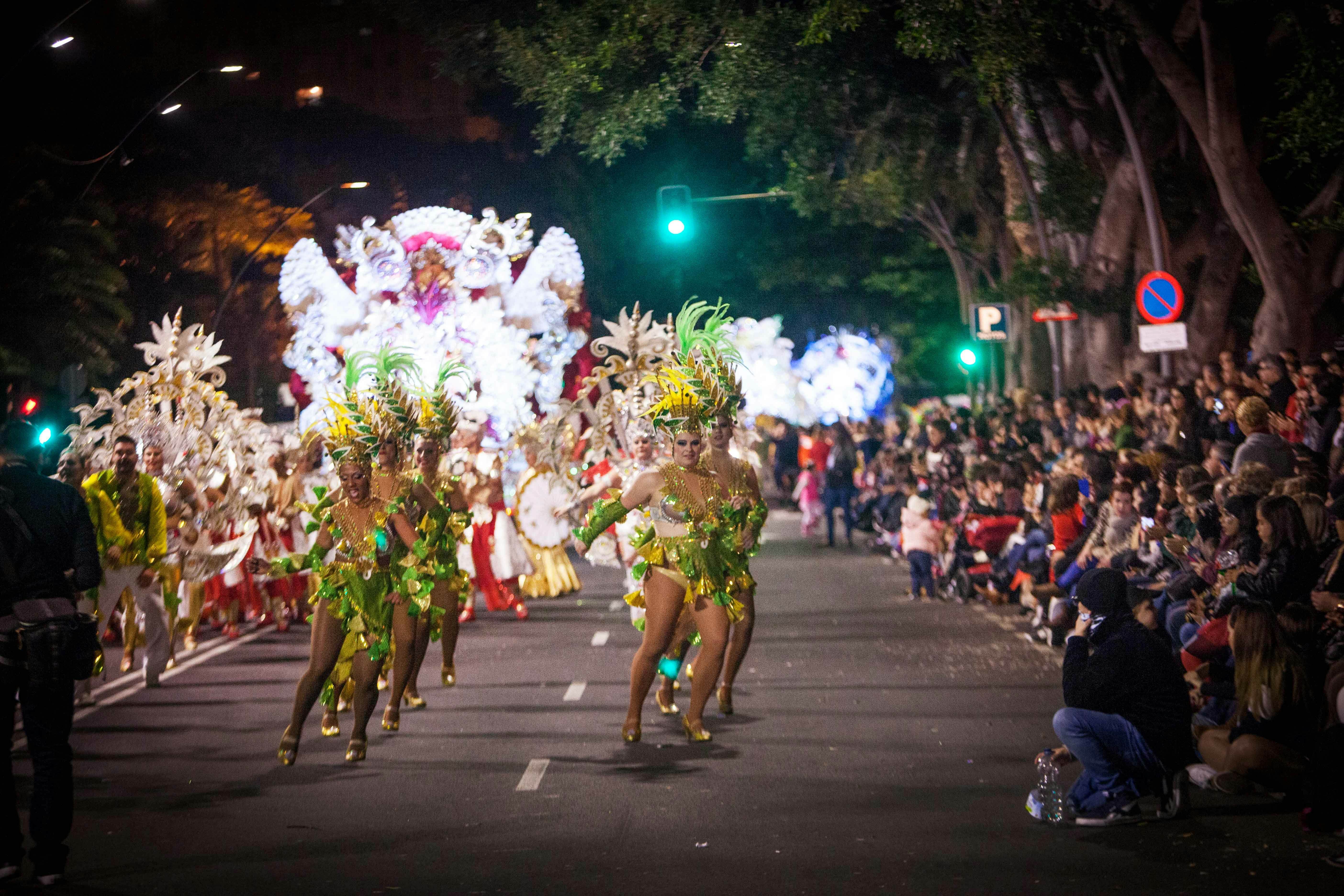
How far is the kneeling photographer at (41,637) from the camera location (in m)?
7.19

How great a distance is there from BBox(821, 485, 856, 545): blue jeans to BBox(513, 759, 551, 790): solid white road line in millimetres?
17268

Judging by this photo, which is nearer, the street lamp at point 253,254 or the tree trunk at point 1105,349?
the tree trunk at point 1105,349

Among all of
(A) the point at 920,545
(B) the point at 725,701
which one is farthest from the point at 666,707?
(A) the point at 920,545

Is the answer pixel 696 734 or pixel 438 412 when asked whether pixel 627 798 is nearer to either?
pixel 696 734

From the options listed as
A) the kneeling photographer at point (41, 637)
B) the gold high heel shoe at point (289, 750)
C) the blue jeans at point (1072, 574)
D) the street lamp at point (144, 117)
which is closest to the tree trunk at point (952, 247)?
the street lamp at point (144, 117)

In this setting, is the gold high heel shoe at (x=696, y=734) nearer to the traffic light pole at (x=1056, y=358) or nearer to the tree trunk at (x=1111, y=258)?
the tree trunk at (x=1111, y=258)

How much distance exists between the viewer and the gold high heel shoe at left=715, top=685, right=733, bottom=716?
11266 millimetres

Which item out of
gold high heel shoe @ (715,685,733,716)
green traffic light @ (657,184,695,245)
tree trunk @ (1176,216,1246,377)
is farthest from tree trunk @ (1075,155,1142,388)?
gold high heel shoe @ (715,685,733,716)

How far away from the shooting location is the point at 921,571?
1912 cm

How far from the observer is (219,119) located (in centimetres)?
3894

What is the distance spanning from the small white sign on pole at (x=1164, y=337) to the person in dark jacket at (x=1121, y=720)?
37.4 ft

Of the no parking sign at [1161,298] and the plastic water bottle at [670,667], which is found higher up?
the no parking sign at [1161,298]

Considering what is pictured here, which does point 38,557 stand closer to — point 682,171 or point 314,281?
point 314,281

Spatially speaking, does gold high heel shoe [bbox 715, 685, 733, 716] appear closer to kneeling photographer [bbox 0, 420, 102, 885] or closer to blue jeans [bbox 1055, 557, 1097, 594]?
blue jeans [bbox 1055, 557, 1097, 594]
